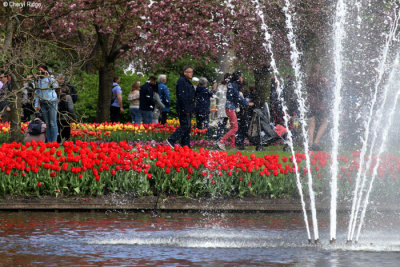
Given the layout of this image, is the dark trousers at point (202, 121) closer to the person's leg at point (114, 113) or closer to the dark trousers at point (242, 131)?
the dark trousers at point (242, 131)

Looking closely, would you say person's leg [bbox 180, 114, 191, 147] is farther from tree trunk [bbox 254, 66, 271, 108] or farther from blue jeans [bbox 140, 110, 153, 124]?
tree trunk [bbox 254, 66, 271, 108]

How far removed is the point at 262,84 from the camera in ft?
83.9

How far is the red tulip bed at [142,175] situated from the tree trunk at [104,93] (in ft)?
52.4

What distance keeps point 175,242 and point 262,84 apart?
17.8m

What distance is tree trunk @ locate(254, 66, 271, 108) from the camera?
83.3ft

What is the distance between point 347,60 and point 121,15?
6952mm

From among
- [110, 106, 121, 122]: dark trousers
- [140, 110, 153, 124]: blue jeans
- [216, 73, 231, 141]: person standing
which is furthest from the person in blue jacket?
[110, 106, 121, 122]: dark trousers

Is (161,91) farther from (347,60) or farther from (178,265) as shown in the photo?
(178,265)

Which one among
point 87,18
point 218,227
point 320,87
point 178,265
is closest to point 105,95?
point 87,18

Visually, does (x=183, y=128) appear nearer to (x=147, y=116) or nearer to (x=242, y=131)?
(x=242, y=131)

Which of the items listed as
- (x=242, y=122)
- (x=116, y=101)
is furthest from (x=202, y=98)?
(x=116, y=101)

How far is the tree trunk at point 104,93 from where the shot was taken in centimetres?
2742

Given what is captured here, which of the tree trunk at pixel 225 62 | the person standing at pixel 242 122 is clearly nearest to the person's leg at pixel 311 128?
the person standing at pixel 242 122

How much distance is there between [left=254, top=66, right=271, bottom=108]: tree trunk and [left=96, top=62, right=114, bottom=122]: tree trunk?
4791 millimetres
